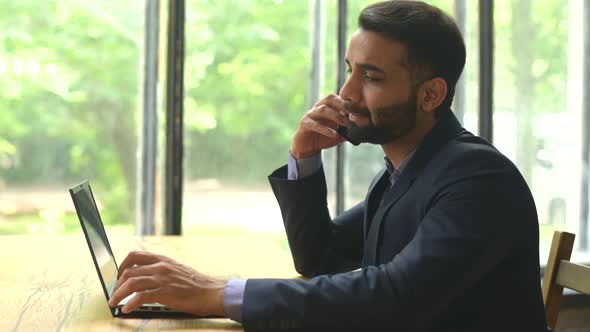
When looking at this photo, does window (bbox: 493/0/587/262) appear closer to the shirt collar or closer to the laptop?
the shirt collar

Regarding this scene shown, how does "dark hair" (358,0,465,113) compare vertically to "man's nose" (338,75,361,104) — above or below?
above

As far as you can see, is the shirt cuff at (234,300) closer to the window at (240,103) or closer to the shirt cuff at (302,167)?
the shirt cuff at (302,167)

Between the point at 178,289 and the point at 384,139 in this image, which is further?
the point at 384,139

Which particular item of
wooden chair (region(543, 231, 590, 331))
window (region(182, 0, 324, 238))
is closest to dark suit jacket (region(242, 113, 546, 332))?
wooden chair (region(543, 231, 590, 331))

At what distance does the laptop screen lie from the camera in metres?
1.45

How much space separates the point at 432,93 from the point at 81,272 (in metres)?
0.93

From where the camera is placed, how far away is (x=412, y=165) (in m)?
1.64

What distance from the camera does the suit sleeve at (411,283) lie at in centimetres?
133

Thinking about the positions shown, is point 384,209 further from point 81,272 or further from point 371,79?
point 81,272

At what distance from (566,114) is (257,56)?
68.8 inches

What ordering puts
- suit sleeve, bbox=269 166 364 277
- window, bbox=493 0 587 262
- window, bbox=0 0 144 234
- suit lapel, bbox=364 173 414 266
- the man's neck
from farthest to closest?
window, bbox=493 0 587 262 → window, bbox=0 0 144 234 → suit sleeve, bbox=269 166 364 277 → the man's neck → suit lapel, bbox=364 173 414 266

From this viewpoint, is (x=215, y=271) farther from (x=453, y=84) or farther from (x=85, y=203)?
(x=453, y=84)

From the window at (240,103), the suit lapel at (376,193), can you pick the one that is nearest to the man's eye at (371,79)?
the suit lapel at (376,193)

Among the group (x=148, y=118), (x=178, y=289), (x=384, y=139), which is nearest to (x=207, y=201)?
(x=148, y=118)
